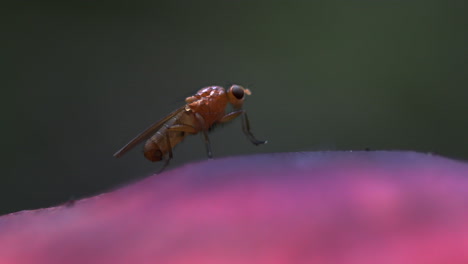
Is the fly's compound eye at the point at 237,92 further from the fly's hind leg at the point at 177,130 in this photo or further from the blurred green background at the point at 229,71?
the blurred green background at the point at 229,71

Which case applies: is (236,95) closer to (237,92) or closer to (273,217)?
(237,92)

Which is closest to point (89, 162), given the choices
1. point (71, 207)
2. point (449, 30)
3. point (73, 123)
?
point (73, 123)

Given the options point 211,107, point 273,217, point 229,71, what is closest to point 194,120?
point 211,107

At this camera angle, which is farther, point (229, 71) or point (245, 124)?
point (229, 71)

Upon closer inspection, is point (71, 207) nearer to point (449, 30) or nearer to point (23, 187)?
point (23, 187)

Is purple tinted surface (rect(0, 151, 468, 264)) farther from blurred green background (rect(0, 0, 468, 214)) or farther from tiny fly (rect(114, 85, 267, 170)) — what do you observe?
blurred green background (rect(0, 0, 468, 214))

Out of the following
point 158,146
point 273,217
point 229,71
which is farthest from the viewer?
point 229,71

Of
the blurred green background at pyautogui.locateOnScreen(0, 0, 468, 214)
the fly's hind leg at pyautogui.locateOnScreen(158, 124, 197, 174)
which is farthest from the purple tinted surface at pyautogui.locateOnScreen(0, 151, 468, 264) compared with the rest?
the blurred green background at pyautogui.locateOnScreen(0, 0, 468, 214)
